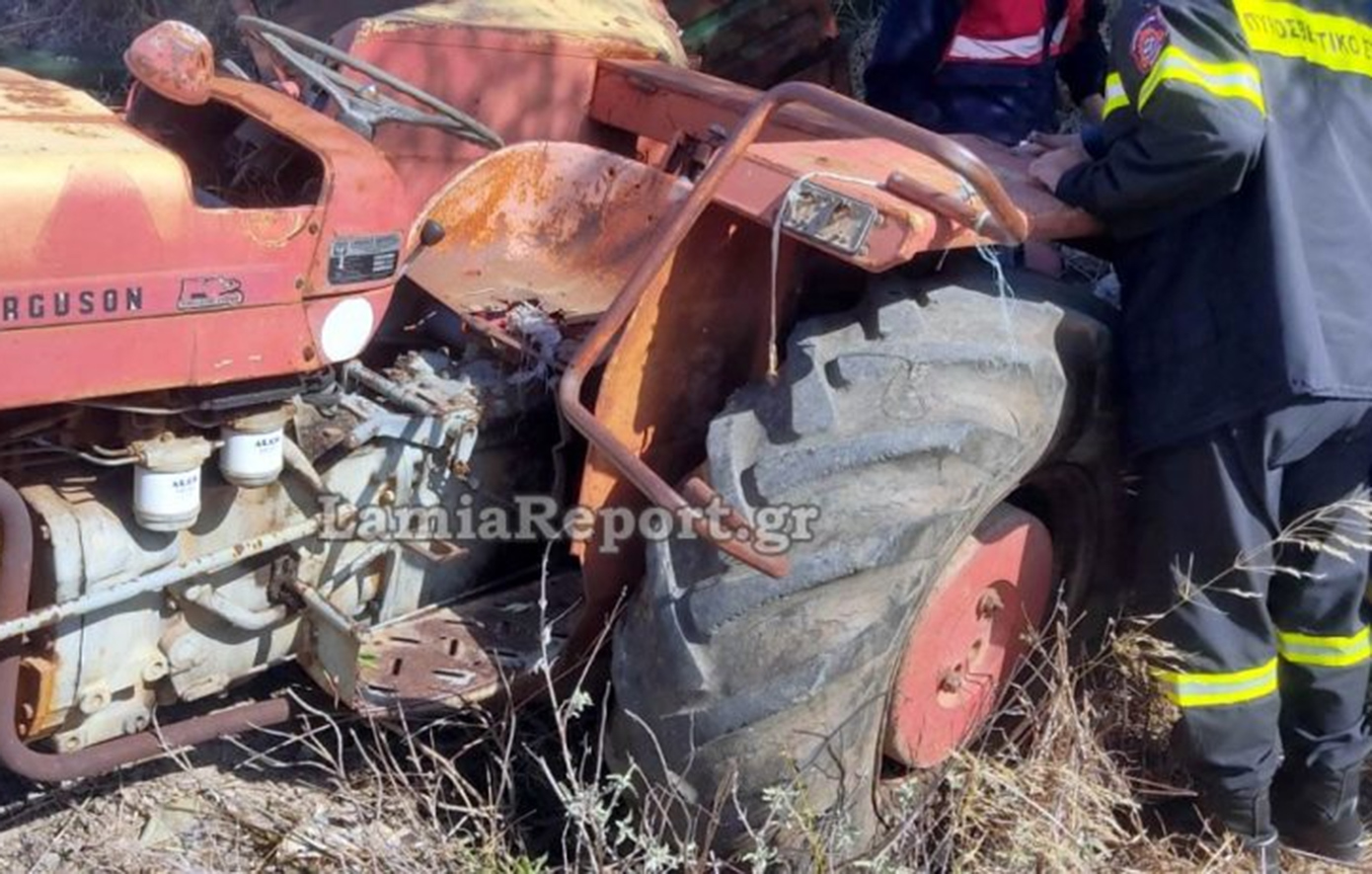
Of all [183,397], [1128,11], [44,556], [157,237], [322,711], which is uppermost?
[1128,11]

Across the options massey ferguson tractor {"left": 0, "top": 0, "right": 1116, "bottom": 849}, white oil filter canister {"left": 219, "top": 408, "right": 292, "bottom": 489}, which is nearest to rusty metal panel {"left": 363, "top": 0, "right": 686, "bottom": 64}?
massey ferguson tractor {"left": 0, "top": 0, "right": 1116, "bottom": 849}

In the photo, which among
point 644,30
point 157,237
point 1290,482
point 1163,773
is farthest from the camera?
point 644,30

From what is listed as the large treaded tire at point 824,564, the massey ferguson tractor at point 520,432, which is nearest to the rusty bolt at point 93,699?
the massey ferguson tractor at point 520,432

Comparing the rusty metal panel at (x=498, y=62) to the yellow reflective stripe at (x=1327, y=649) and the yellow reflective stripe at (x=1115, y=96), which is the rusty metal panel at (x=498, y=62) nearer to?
the yellow reflective stripe at (x=1115, y=96)

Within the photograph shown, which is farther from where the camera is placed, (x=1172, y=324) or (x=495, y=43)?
(x=495, y=43)

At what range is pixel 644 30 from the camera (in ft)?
11.7

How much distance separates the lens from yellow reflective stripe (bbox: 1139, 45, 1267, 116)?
2498 millimetres

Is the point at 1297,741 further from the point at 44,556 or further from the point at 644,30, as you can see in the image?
the point at 44,556

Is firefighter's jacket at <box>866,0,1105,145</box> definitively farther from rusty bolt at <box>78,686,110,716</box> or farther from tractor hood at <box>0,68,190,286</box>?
rusty bolt at <box>78,686,110,716</box>

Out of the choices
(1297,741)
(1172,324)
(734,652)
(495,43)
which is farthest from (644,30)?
(1297,741)

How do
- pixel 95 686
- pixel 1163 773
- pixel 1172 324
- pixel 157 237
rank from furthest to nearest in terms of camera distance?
pixel 1163 773 → pixel 1172 324 → pixel 95 686 → pixel 157 237

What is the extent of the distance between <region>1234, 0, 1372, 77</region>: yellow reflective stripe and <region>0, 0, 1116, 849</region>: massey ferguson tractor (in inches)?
16.5

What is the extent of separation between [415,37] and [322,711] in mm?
1256

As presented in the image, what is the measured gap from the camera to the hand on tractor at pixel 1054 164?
9.32 feet
